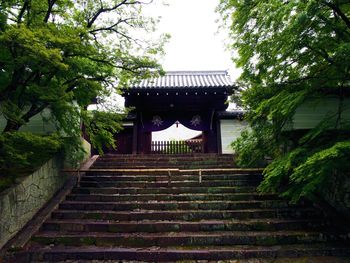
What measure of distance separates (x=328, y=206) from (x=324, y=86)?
3.33m

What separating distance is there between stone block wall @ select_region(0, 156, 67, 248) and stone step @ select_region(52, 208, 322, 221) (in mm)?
611

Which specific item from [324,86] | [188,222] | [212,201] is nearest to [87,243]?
[188,222]

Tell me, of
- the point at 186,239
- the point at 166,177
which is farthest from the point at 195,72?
the point at 186,239

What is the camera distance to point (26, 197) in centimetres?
565

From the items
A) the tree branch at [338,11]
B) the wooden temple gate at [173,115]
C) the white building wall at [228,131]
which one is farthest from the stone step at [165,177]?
the tree branch at [338,11]

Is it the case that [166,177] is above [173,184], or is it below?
above

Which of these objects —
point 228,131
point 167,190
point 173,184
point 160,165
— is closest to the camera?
point 167,190

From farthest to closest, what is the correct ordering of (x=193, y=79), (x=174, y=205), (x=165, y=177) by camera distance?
1. (x=193, y=79)
2. (x=165, y=177)
3. (x=174, y=205)

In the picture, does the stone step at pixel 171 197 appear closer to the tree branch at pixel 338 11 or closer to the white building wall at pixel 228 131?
the tree branch at pixel 338 11

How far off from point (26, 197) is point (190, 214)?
381 cm

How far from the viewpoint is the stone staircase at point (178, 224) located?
185 inches

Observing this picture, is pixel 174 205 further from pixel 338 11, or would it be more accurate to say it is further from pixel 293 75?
pixel 338 11

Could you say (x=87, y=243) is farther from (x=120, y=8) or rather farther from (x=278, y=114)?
(x=120, y=8)

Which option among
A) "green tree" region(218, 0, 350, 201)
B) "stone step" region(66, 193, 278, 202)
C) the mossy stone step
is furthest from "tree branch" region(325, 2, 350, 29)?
the mossy stone step
